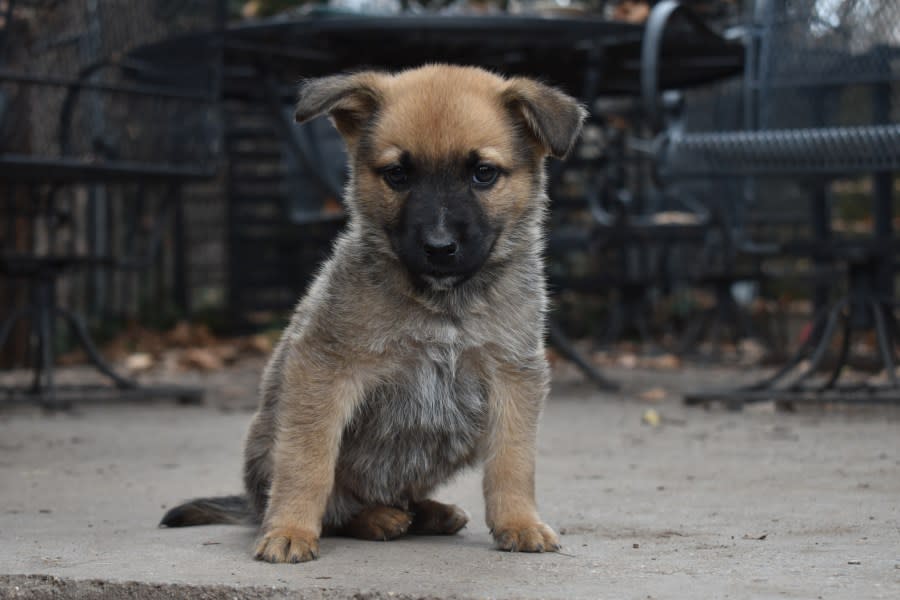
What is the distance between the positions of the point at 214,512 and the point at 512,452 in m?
0.84

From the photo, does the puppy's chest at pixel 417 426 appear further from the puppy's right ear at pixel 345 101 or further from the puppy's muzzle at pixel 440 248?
the puppy's right ear at pixel 345 101

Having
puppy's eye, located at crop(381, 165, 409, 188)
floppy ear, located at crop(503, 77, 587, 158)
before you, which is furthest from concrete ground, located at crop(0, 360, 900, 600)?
floppy ear, located at crop(503, 77, 587, 158)

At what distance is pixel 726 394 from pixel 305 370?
3.08m

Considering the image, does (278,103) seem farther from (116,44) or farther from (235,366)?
(235,366)

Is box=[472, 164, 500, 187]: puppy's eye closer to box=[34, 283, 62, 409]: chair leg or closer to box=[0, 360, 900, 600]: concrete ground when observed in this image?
box=[0, 360, 900, 600]: concrete ground

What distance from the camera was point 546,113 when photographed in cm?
315

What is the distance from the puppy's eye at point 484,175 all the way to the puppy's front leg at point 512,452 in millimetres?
442

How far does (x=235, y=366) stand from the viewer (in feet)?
27.5

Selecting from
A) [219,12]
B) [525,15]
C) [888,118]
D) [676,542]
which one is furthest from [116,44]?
[676,542]

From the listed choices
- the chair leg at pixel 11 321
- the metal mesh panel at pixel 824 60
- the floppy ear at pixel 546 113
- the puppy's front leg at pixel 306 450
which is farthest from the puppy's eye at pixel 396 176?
the chair leg at pixel 11 321

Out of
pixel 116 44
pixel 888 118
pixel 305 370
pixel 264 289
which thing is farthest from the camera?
pixel 264 289

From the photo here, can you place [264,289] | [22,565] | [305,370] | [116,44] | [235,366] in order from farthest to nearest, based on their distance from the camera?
[264,289]
[235,366]
[116,44]
[305,370]
[22,565]

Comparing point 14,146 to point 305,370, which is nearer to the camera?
point 305,370

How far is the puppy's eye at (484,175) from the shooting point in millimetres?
3059
